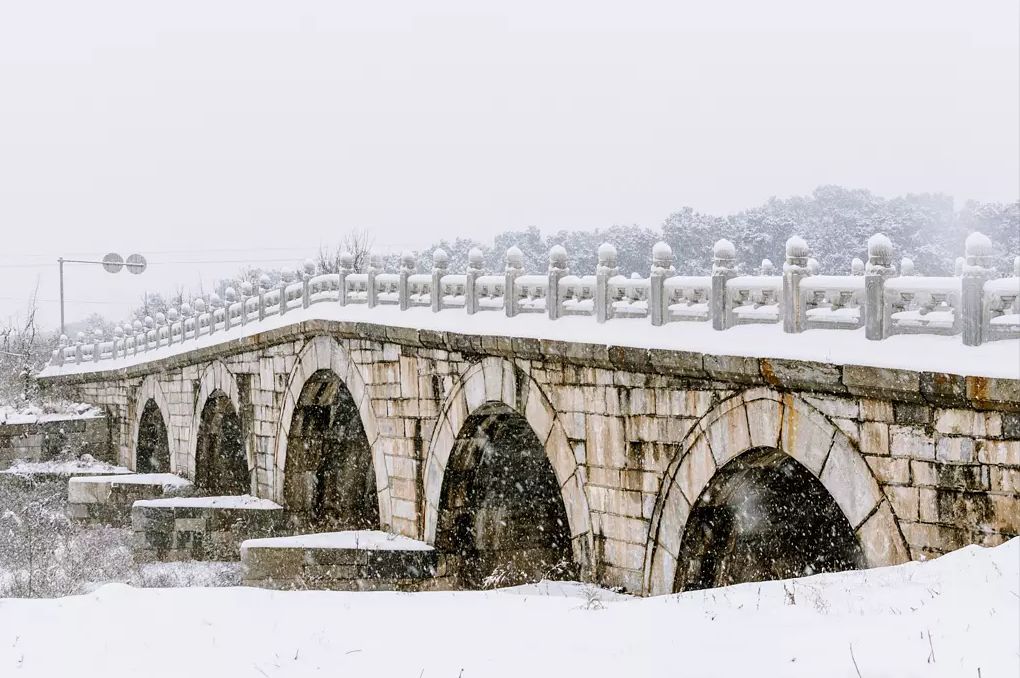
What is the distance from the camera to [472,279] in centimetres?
1416

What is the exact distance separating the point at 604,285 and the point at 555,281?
95 cm

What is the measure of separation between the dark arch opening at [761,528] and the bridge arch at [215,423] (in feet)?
45.9

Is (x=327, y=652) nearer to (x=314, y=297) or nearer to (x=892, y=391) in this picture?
(x=892, y=391)

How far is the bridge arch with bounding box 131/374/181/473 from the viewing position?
27.1 metres

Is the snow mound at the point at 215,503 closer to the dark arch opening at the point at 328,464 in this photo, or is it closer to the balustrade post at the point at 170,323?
the dark arch opening at the point at 328,464

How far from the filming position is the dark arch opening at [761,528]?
995 centimetres

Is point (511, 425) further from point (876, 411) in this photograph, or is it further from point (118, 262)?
point (118, 262)

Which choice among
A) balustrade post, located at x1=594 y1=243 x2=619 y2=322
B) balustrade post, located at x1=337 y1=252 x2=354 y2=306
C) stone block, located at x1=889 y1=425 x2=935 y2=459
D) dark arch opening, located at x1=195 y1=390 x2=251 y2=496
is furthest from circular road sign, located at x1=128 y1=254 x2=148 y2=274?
stone block, located at x1=889 y1=425 x2=935 y2=459

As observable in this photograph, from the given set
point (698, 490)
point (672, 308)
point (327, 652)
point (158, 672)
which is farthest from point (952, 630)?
point (672, 308)

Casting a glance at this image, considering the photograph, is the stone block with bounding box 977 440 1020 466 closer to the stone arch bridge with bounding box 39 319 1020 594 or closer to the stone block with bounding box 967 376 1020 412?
the stone arch bridge with bounding box 39 319 1020 594

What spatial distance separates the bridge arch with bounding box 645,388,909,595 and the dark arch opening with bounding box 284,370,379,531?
969 centimetres

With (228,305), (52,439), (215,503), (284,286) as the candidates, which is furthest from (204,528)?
(52,439)

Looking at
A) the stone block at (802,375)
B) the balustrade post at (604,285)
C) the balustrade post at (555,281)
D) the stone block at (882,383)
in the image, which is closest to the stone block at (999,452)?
the stone block at (882,383)

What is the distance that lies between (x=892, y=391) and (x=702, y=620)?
236 centimetres
